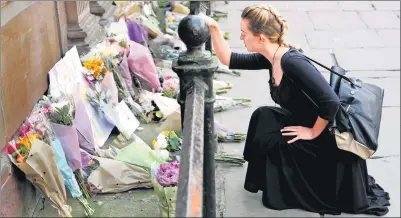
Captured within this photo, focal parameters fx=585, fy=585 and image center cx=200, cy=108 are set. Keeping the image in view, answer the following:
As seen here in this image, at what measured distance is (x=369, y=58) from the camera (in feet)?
21.0

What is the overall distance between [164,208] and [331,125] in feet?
3.51

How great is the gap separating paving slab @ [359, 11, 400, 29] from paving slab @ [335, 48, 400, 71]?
1093 millimetres

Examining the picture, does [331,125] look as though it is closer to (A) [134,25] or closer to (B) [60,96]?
(B) [60,96]

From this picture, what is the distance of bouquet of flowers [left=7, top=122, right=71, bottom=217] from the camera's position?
333 cm

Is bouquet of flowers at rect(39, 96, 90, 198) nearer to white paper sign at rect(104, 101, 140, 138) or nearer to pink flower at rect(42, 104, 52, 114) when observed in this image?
pink flower at rect(42, 104, 52, 114)

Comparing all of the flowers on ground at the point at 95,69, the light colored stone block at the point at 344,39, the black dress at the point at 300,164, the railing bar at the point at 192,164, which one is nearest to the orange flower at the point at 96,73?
the flowers on ground at the point at 95,69

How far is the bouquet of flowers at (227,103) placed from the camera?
5.07m

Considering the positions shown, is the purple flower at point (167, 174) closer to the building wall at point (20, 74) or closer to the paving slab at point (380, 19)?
the building wall at point (20, 74)

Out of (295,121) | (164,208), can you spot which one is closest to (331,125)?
(295,121)

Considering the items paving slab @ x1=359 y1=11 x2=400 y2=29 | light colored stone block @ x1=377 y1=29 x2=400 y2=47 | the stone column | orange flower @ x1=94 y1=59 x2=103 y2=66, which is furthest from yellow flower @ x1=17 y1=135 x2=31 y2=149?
paving slab @ x1=359 y1=11 x2=400 y2=29

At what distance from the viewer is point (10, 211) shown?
3297 mm

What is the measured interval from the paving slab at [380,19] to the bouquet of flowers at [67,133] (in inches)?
201

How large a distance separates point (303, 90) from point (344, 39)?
410 centimetres

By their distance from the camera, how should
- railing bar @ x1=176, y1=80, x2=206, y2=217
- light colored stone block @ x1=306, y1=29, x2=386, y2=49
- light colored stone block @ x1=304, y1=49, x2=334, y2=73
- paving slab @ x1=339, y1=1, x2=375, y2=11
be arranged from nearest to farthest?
railing bar @ x1=176, y1=80, x2=206, y2=217 → light colored stone block @ x1=304, y1=49, x2=334, y2=73 → light colored stone block @ x1=306, y1=29, x2=386, y2=49 → paving slab @ x1=339, y1=1, x2=375, y2=11
